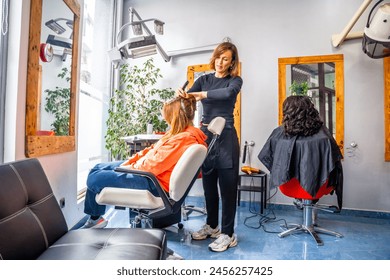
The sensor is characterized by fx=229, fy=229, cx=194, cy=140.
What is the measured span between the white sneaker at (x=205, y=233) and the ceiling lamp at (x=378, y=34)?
2376 mm

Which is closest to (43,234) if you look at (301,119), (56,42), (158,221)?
(158,221)

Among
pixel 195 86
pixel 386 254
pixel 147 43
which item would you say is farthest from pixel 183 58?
pixel 386 254

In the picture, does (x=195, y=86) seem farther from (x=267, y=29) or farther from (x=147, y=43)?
(x=267, y=29)

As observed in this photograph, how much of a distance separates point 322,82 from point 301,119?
1.13 m

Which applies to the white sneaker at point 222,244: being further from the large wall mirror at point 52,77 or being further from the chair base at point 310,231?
the large wall mirror at point 52,77

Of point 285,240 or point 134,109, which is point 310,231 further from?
point 134,109

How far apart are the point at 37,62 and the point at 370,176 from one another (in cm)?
339

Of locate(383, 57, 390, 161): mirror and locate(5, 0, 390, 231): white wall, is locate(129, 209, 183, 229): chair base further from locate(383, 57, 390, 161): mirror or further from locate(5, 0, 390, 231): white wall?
locate(383, 57, 390, 161): mirror

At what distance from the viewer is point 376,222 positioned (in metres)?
2.46

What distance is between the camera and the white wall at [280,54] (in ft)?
8.62

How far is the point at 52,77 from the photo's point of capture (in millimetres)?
1768

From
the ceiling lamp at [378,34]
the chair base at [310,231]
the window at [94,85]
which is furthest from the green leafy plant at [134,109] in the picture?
the ceiling lamp at [378,34]

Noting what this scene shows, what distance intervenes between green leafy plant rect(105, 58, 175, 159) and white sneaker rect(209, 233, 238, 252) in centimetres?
156

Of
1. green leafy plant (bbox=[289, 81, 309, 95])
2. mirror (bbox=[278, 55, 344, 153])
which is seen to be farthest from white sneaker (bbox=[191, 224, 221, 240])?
green leafy plant (bbox=[289, 81, 309, 95])
